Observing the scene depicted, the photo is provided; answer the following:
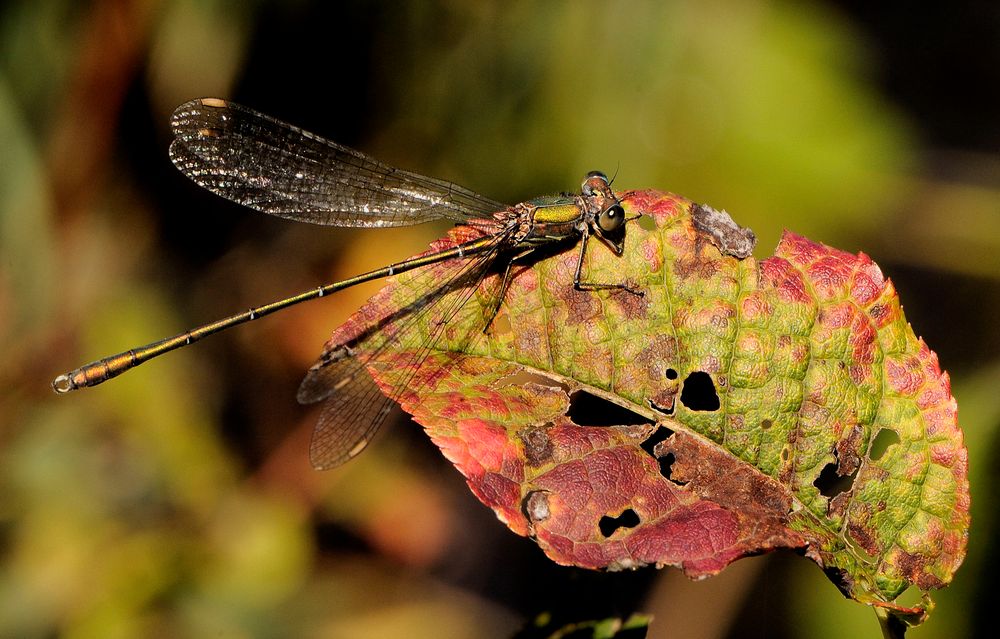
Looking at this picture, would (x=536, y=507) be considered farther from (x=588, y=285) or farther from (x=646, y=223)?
(x=646, y=223)

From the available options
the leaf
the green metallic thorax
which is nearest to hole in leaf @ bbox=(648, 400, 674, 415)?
the leaf

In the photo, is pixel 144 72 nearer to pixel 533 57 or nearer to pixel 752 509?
pixel 533 57

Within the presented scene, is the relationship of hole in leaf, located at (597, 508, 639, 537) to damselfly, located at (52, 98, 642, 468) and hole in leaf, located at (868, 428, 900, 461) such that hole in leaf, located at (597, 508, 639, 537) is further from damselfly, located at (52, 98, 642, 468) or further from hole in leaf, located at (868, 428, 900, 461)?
damselfly, located at (52, 98, 642, 468)

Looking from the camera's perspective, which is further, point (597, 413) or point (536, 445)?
point (597, 413)

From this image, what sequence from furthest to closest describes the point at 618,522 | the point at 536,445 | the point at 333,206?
the point at 333,206 → the point at 536,445 → the point at 618,522

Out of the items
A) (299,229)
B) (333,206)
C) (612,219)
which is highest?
(612,219)

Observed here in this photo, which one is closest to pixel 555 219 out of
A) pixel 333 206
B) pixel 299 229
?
pixel 333 206

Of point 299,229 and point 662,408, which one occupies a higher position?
point 662,408
